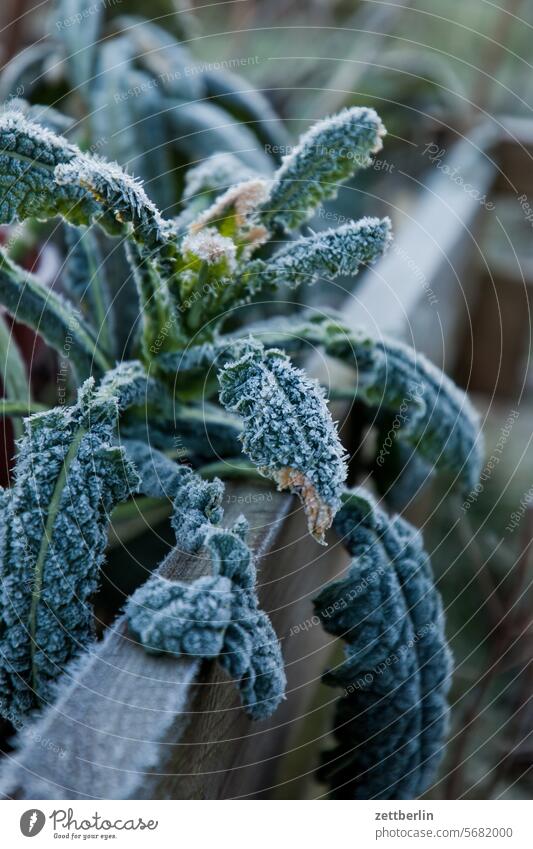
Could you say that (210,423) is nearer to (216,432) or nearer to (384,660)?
(216,432)

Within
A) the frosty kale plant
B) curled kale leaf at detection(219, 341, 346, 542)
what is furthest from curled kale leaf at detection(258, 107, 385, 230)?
curled kale leaf at detection(219, 341, 346, 542)

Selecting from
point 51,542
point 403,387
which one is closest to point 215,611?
point 51,542

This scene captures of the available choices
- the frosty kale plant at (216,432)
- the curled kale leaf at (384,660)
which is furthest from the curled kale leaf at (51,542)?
the curled kale leaf at (384,660)

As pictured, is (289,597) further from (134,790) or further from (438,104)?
(438,104)

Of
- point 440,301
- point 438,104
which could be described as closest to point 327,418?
point 440,301

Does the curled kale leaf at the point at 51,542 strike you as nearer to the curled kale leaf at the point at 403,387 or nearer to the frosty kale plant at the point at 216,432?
the frosty kale plant at the point at 216,432
